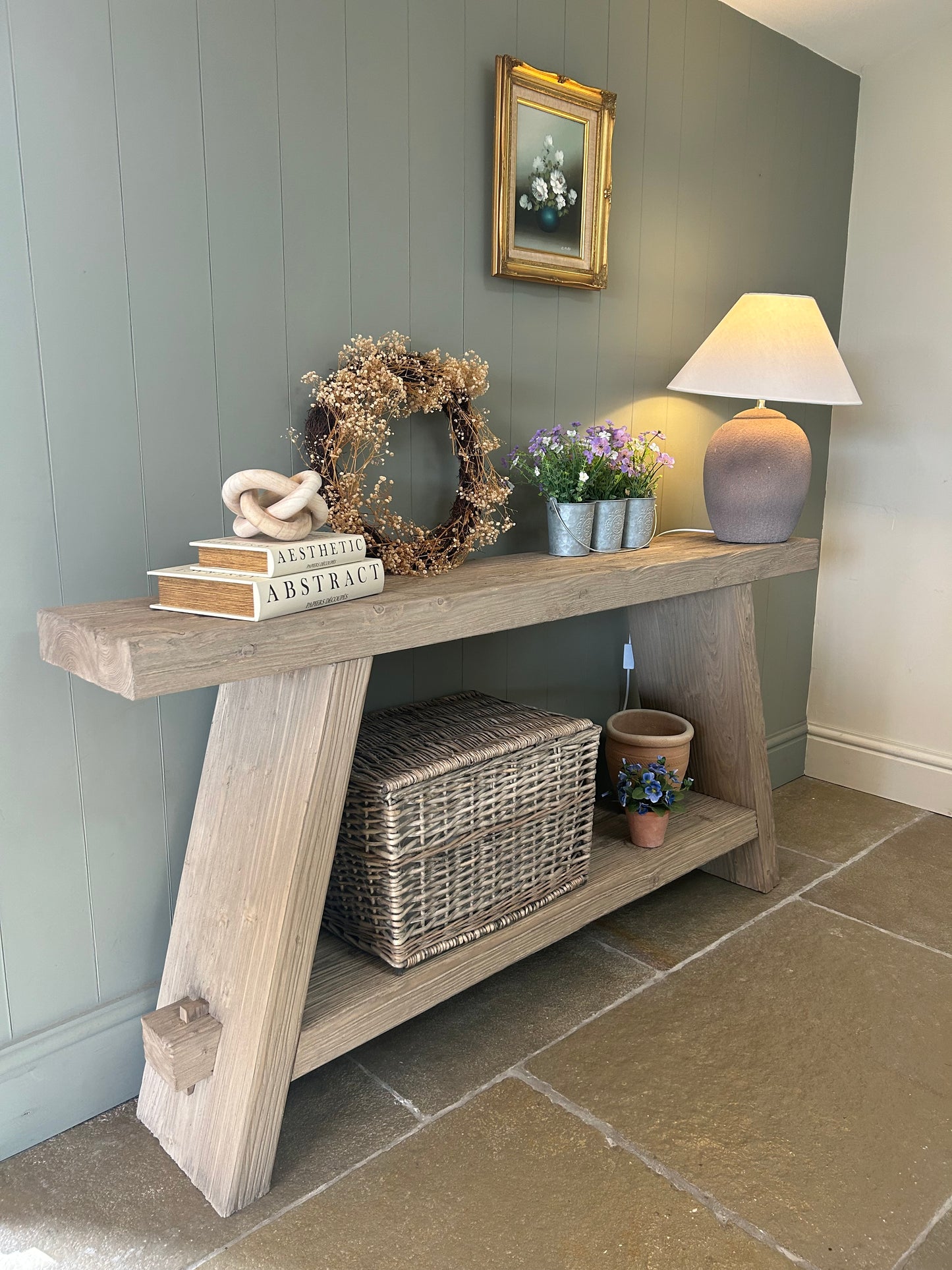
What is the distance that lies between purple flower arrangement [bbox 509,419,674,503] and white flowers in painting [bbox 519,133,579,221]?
17.6 inches

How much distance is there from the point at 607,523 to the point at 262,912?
3.39ft

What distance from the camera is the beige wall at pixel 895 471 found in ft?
8.66

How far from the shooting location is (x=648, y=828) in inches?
79.7

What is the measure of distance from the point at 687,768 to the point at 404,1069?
106 cm

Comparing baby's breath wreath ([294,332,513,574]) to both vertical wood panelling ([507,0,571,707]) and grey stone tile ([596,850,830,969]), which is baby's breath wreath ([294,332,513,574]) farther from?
grey stone tile ([596,850,830,969])

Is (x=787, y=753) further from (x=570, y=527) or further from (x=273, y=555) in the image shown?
(x=273, y=555)

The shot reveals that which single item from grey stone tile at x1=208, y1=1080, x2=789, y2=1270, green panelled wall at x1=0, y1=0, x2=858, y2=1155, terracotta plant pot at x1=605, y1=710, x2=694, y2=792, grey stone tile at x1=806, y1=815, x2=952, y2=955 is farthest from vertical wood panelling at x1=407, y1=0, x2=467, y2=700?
grey stone tile at x1=806, y1=815, x2=952, y2=955

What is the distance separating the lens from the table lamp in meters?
2.07

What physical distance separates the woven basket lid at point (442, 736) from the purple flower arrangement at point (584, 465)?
1.45 feet

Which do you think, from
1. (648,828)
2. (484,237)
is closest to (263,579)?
(484,237)

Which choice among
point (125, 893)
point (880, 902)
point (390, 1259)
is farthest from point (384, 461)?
point (880, 902)

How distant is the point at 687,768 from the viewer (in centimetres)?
237

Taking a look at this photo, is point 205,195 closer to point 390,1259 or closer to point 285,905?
point 285,905

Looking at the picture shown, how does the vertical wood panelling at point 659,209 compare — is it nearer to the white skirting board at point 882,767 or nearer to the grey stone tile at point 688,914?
the grey stone tile at point 688,914
